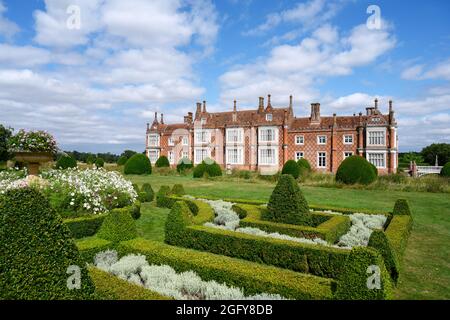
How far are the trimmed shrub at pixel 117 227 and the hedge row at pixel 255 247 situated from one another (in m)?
1.58

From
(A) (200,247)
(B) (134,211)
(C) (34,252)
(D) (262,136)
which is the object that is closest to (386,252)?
(A) (200,247)

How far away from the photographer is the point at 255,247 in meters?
7.39

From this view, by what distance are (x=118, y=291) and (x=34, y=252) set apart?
1.36 metres

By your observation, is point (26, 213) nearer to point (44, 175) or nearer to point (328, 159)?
point (44, 175)

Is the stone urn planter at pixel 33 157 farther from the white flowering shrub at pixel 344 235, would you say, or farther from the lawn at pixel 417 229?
the white flowering shrub at pixel 344 235

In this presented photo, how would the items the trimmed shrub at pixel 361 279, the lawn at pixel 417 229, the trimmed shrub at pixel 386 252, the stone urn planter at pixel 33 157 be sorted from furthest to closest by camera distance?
the stone urn planter at pixel 33 157 → the lawn at pixel 417 229 → the trimmed shrub at pixel 386 252 → the trimmed shrub at pixel 361 279

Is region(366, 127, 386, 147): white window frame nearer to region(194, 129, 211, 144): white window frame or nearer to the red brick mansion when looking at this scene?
the red brick mansion

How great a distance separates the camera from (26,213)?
140 inches

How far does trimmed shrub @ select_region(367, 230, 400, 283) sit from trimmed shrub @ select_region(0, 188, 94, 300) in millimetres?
5168

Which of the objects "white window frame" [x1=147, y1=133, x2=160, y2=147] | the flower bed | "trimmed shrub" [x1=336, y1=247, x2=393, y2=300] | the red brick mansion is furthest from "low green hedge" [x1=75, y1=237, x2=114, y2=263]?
"white window frame" [x1=147, y1=133, x2=160, y2=147]

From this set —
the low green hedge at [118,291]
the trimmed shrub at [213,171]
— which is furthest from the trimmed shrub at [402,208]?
the trimmed shrub at [213,171]

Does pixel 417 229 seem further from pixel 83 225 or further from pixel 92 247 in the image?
pixel 83 225

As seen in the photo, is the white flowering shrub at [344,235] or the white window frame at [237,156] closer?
the white flowering shrub at [344,235]

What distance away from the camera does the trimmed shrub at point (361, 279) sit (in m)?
4.09
